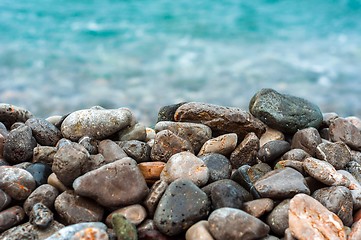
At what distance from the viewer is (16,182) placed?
179 centimetres

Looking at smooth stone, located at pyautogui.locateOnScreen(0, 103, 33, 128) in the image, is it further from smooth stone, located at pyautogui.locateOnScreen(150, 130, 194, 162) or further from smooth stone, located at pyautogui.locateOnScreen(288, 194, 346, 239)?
smooth stone, located at pyautogui.locateOnScreen(288, 194, 346, 239)

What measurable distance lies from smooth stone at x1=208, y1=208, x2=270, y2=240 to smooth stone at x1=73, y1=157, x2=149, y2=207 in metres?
0.34

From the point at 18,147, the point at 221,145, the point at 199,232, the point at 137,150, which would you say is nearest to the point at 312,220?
the point at 199,232

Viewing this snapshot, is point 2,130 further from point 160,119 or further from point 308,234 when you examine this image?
point 308,234

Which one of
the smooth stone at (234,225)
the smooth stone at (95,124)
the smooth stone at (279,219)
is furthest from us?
the smooth stone at (95,124)

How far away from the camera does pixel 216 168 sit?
1.97 m

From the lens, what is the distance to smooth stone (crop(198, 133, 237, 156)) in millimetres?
2115

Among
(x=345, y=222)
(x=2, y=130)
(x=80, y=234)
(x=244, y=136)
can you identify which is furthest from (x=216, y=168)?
(x=2, y=130)

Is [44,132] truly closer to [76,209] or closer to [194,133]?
[76,209]

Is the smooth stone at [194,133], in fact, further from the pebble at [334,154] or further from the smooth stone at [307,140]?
the pebble at [334,154]

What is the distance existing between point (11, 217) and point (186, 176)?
0.71m

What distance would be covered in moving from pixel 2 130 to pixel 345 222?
5.52 ft

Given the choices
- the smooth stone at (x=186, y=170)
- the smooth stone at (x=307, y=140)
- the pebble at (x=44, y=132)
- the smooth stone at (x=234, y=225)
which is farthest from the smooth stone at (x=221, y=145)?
the pebble at (x=44, y=132)

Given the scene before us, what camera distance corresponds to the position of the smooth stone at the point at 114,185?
66.8 inches
